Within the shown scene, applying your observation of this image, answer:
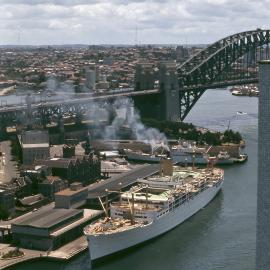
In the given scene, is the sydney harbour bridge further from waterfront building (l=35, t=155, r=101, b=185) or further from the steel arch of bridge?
waterfront building (l=35, t=155, r=101, b=185)

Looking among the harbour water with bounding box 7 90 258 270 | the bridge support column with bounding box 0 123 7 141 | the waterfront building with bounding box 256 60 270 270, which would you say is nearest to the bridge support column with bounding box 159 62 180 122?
the bridge support column with bounding box 0 123 7 141

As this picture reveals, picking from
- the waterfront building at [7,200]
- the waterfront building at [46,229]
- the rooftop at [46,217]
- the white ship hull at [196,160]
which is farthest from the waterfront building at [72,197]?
the white ship hull at [196,160]

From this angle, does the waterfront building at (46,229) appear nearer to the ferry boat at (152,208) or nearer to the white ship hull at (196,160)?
the ferry boat at (152,208)

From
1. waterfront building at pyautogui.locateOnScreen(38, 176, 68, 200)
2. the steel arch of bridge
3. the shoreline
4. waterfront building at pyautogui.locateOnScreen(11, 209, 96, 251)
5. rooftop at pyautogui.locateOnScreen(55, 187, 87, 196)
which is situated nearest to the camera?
the shoreline

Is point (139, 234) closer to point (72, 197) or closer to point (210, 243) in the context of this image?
point (210, 243)

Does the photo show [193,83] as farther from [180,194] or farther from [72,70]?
[72,70]

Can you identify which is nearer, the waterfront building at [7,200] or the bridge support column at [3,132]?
the waterfront building at [7,200]

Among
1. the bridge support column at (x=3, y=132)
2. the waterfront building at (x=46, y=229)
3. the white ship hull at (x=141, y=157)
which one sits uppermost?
the bridge support column at (x=3, y=132)

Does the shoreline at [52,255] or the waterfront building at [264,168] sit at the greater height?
the waterfront building at [264,168]
